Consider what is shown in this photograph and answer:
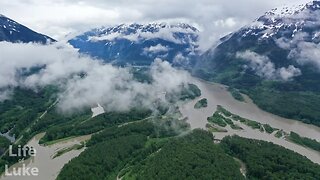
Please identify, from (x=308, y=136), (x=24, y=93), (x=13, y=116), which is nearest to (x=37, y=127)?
(x=13, y=116)

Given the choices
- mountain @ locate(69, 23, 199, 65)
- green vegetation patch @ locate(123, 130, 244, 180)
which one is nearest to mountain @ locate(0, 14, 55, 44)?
mountain @ locate(69, 23, 199, 65)

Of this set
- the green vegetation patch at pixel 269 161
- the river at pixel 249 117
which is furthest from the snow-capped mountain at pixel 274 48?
the green vegetation patch at pixel 269 161

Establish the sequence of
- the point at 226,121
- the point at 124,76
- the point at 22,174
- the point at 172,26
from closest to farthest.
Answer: the point at 22,174, the point at 226,121, the point at 124,76, the point at 172,26

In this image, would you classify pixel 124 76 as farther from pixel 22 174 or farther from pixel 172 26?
pixel 172 26

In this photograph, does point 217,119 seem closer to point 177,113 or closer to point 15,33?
point 177,113

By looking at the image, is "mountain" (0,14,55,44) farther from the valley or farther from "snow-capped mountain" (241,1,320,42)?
"snow-capped mountain" (241,1,320,42)
